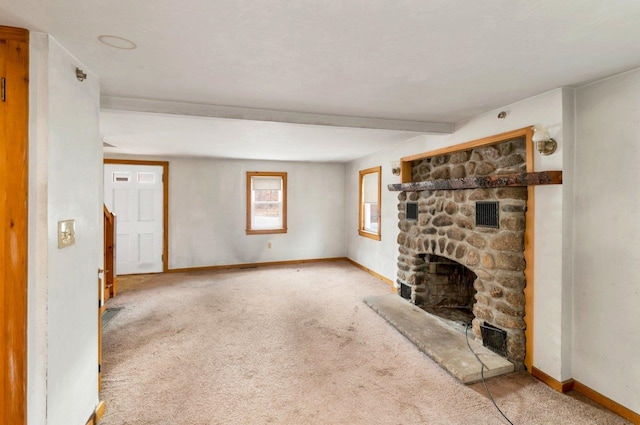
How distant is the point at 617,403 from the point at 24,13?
3936mm

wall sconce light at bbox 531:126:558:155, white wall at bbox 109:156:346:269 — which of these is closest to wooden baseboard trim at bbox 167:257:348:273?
white wall at bbox 109:156:346:269

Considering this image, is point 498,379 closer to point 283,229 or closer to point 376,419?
point 376,419

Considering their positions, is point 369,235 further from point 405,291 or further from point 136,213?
point 136,213

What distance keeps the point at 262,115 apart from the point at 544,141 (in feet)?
7.44

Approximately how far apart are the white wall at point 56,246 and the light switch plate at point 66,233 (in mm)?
31

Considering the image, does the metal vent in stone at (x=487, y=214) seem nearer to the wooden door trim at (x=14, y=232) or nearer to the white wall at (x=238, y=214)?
the wooden door trim at (x=14, y=232)

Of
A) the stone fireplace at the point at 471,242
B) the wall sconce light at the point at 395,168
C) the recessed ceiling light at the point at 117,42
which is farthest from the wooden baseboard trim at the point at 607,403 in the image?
the recessed ceiling light at the point at 117,42

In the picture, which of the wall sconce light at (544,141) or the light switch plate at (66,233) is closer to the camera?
the light switch plate at (66,233)

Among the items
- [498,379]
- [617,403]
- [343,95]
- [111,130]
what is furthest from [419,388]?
[111,130]

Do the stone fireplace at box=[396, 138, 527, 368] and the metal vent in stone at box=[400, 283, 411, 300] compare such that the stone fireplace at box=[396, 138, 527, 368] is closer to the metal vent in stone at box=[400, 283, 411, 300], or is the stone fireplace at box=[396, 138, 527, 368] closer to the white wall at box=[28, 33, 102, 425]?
the metal vent in stone at box=[400, 283, 411, 300]

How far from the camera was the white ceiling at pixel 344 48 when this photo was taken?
1238mm

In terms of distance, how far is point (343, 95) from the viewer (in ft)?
7.46

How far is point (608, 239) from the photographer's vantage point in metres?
1.99

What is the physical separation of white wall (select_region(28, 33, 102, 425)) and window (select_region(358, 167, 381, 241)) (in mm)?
4012
